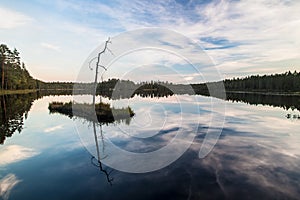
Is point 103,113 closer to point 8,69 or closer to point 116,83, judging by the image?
point 116,83

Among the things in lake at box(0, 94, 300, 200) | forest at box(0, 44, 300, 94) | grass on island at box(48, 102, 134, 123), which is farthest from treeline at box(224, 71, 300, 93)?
lake at box(0, 94, 300, 200)

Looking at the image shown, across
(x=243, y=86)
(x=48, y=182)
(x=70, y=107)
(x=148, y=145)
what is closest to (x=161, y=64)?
(x=148, y=145)

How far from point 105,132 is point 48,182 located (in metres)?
10.1

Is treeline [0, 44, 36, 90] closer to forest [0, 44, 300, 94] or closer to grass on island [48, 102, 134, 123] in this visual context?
forest [0, 44, 300, 94]

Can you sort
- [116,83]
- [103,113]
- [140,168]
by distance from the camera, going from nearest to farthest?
[140,168]
[103,113]
[116,83]

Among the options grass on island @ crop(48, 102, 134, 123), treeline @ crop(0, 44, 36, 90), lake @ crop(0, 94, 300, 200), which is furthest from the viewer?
treeline @ crop(0, 44, 36, 90)

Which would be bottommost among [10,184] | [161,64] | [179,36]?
[10,184]

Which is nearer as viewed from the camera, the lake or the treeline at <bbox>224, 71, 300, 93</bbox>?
the lake

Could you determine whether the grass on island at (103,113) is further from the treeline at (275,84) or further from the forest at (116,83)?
the treeline at (275,84)

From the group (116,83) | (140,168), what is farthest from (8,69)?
(140,168)

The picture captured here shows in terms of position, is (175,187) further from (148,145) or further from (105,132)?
(105,132)

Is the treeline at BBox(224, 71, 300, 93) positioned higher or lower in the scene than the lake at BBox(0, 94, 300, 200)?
higher

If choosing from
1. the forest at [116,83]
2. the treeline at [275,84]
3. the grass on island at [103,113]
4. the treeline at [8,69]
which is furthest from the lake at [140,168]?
the treeline at [275,84]

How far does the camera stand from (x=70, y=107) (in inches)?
1432
